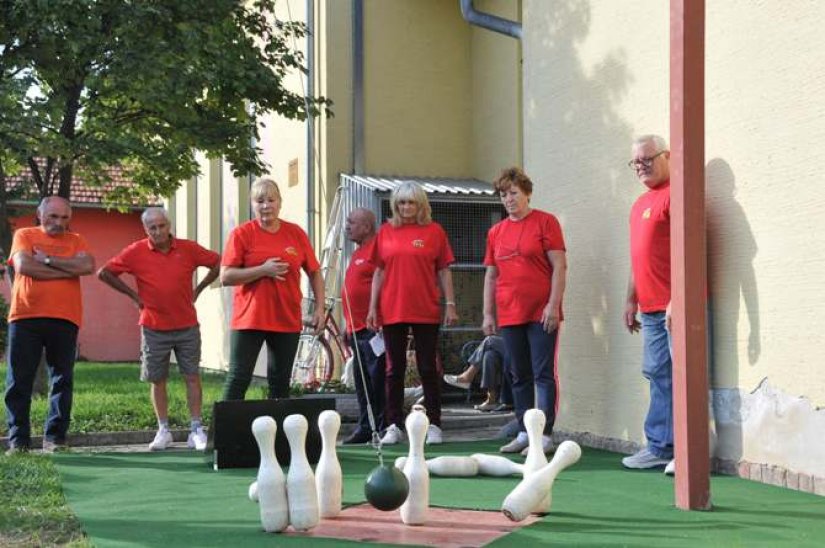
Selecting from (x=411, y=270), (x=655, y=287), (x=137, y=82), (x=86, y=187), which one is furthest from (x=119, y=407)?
(x=86, y=187)

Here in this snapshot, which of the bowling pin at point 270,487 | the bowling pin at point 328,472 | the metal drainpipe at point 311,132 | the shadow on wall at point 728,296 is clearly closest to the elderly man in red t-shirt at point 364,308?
the shadow on wall at point 728,296

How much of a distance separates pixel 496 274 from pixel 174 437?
9.57 feet

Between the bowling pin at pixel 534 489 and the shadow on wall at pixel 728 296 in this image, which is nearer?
the bowling pin at pixel 534 489

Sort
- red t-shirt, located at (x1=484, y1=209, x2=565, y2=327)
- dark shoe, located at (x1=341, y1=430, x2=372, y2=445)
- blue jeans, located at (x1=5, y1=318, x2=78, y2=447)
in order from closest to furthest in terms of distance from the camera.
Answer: red t-shirt, located at (x1=484, y1=209, x2=565, y2=327)
blue jeans, located at (x1=5, y1=318, x2=78, y2=447)
dark shoe, located at (x1=341, y1=430, x2=372, y2=445)

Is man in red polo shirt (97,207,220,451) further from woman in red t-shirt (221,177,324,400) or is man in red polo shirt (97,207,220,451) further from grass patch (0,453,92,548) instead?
grass patch (0,453,92,548)

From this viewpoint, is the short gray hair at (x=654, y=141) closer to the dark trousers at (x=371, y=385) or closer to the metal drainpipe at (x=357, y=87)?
the dark trousers at (x=371, y=385)

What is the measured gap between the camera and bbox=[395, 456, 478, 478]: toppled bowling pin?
551 centimetres

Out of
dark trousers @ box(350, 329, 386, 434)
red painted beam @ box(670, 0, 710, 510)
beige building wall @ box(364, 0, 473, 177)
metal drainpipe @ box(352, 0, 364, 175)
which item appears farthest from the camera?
beige building wall @ box(364, 0, 473, 177)

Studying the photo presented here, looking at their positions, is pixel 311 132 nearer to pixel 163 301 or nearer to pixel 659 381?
pixel 163 301

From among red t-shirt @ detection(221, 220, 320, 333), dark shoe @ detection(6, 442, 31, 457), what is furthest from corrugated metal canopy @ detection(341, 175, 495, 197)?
dark shoe @ detection(6, 442, 31, 457)

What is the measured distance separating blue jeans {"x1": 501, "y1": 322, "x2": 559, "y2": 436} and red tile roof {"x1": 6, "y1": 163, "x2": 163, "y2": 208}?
658 cm

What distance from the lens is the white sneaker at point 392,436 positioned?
24.0 ft

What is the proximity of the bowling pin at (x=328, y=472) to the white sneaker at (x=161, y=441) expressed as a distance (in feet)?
11.4

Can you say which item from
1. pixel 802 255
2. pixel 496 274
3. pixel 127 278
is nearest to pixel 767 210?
pixel 802 255
